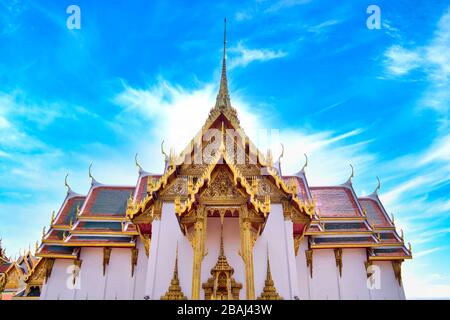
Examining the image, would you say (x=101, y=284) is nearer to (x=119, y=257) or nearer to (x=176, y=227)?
(x=119, y=257)

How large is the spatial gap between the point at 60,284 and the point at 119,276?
2.45 metres

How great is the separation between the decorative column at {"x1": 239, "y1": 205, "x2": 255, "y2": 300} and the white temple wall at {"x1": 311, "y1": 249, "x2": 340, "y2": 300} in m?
5.52

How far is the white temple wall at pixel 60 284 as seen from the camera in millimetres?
12172

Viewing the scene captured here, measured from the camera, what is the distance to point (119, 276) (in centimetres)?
1223

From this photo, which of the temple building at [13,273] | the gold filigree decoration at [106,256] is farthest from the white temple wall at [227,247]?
the temple building at [13,273]

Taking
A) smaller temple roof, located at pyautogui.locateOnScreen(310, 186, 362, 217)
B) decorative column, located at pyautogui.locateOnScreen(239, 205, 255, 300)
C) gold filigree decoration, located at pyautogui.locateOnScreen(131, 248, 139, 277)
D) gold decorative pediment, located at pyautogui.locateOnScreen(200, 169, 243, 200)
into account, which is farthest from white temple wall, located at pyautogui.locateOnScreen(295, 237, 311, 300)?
gold filigree decoration, located at pyautogui.locateOnScreen(131, 248, 139, 277)

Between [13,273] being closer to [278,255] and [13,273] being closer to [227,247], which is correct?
[227,247]

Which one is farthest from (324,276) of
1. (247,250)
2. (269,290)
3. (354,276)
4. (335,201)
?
(247,250)

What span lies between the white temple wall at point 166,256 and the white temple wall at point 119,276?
14.0ft

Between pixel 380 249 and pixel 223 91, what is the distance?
9446 mm

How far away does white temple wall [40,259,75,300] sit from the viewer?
39.9 feet

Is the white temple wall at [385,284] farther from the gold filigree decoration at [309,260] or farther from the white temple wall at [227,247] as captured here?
the white temple wall at [227,247]

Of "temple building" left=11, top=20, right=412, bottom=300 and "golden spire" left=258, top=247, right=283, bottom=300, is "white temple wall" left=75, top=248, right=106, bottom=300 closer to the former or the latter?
"temple building" left=11, top=20, right=412, bottom=300
